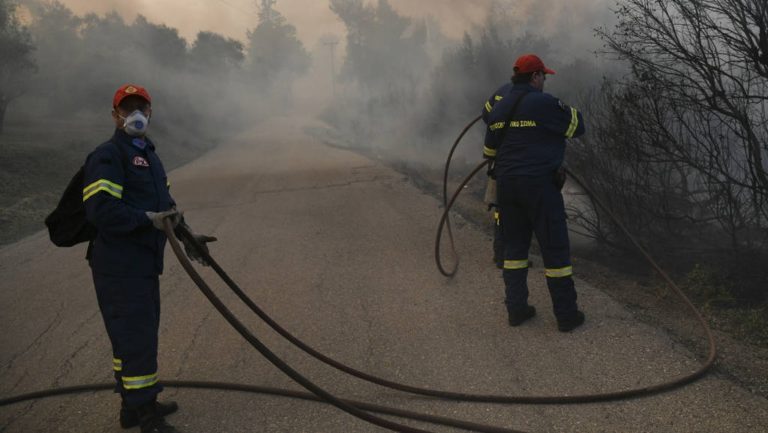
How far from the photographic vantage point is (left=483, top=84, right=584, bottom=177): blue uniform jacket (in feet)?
13.1

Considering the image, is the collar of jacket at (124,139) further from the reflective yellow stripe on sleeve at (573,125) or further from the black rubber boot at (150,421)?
the reflective yellow stripe on sleeve at (573,125)

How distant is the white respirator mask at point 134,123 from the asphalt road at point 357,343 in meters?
1.65

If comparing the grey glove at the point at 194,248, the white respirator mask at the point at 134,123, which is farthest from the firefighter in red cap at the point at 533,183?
the white respirator mask at the point at 134,123

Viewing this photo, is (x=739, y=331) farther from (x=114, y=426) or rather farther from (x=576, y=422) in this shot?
(x=114, y=426)

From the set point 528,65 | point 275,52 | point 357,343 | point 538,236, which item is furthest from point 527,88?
point 275,52

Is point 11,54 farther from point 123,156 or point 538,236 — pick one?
point 538,236

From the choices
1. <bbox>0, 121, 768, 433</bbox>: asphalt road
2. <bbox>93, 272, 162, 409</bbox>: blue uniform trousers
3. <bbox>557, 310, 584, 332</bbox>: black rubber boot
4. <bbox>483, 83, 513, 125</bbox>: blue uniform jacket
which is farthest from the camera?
<bbox>483, 83, 513, 125</bbox>: blue uniform jacket

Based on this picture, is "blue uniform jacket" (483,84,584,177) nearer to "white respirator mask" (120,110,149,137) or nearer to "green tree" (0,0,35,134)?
"white respirator mask" (120,110,149,137)

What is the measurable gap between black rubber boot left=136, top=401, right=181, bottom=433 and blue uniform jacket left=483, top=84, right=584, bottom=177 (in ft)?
9.14

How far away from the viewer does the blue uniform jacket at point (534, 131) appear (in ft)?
13.1

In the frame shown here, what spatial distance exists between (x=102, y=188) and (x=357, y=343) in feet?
6.71

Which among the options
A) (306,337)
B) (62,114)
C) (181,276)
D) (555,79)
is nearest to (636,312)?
(306,337)

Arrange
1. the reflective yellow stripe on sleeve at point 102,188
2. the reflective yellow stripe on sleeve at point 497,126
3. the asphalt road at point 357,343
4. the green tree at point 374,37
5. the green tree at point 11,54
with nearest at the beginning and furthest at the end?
the reflective yellow stripe on sleeve at point 102,188 < the asphalt road at point 357,343 < the reflective yellow stripe on sleeve at point 497,126 < the green tree at point 11,54 < the green tree at point 374,37

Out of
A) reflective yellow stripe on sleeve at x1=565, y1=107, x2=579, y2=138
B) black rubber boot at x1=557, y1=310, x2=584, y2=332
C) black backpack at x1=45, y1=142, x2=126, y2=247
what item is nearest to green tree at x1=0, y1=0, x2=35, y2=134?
black backpack at x1=45, y1=142, x2=126, y2=247
